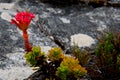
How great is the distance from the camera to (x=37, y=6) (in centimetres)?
530

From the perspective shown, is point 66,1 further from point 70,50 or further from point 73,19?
point 70,50

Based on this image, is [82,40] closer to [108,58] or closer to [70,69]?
[108,58]

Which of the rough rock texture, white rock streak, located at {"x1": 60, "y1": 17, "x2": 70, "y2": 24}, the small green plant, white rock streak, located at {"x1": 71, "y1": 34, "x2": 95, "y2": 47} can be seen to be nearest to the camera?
the small green plant

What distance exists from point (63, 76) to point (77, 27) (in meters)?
1.84

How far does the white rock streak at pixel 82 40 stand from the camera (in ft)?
14.6

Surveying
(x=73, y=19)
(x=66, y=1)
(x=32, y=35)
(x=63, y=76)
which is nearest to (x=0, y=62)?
(x=32, y=35)

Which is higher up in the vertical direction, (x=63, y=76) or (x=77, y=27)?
(x=63, y=76)

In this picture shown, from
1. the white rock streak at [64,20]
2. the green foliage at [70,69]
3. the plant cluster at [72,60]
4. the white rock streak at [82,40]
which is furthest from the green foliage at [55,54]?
the white rock streak at [64,20]

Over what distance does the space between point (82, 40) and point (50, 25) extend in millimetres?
483

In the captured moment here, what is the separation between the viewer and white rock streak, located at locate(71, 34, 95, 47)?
14.6 ft

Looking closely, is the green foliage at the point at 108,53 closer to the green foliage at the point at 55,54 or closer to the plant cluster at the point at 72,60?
the plant cluster at the point at 72,60

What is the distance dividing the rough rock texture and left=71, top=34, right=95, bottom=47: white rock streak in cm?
5

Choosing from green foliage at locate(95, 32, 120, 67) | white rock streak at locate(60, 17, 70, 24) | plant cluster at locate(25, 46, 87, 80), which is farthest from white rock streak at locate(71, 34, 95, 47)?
plant cluster at locate(25, 46, 87, 80)

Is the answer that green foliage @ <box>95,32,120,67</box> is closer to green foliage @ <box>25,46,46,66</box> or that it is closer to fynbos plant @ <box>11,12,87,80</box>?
fynbos plant @ <box>11,12,87,80</box>
